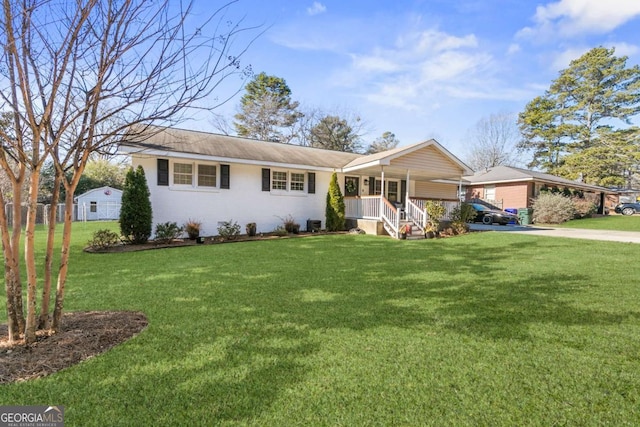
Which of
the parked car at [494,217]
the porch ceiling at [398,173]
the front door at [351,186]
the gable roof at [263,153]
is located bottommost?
the parked car at [494,217]

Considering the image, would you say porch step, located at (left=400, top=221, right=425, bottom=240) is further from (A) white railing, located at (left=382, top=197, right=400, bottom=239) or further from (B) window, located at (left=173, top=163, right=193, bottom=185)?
(B) window, located at (left=173, top=163, right=193, bottom=185)

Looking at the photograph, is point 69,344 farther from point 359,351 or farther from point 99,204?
point 99,204

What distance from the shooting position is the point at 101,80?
278cm

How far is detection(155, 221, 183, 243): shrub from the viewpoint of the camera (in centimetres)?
994

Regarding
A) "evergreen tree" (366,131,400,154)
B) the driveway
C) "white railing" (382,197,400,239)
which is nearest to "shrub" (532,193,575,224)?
the driveway

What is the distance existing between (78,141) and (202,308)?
7.52 feet

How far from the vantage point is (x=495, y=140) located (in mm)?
36688

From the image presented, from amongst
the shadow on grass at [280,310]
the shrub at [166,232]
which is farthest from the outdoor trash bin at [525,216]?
the shrub at [166,232]

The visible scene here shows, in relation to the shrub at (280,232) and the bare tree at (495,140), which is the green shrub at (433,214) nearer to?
the shrub at (280,232)

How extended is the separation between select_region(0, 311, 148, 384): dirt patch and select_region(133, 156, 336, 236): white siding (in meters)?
7.82

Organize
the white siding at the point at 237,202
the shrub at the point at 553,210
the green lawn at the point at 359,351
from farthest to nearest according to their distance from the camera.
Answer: the shrub at the point at 553,210, the white siding at the point at 237,202, the green lawn at the point at 359,351

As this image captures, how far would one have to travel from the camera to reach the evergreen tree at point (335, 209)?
13.2 metres

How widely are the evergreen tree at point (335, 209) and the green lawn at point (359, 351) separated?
7309mm

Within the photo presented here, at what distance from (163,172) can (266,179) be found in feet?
12.7
